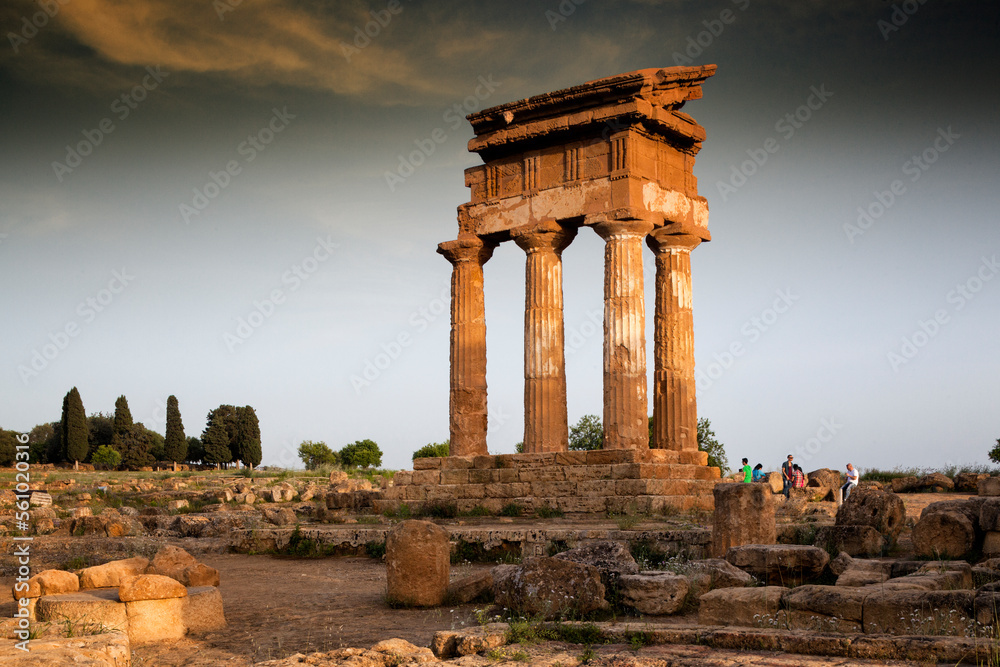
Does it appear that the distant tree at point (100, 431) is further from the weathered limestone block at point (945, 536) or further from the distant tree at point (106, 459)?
the weathered limestone block at point (945, 536)

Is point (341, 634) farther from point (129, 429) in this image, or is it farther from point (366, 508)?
point (129, 429)

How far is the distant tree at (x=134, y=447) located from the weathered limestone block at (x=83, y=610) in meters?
54.8

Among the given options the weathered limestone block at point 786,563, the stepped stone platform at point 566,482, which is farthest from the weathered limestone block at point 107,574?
the stepped stone platform at point 566,482

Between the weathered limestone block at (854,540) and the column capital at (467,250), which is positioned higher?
the column capital at (467,250)

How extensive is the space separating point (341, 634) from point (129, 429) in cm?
5950

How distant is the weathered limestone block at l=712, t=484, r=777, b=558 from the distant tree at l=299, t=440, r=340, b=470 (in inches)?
1918

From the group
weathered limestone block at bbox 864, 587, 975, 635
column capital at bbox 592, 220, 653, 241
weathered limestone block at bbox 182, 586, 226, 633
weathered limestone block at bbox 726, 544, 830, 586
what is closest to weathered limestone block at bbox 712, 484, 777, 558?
weathered limestone block at bbox 726, 544, 830, 586

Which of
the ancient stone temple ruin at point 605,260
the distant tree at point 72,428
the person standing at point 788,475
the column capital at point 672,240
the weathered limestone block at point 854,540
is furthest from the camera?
the distant tree at point 72,428

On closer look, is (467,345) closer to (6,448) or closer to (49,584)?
(49,584)

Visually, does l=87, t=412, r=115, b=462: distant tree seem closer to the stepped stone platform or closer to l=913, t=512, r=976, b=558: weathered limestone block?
the stepped stone platform

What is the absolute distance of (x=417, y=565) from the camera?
32.0ft

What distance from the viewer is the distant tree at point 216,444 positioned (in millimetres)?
63656

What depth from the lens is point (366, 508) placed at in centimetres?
2081

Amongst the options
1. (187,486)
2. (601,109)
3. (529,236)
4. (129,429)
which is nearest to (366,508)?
(529,236)
